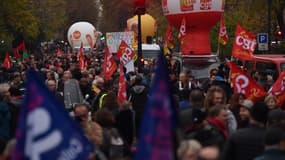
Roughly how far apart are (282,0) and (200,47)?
20.4 feet

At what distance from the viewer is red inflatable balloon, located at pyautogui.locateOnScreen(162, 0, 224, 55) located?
3309 cm

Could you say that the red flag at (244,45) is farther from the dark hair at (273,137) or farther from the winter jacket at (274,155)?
the winter jacket at (274,155)

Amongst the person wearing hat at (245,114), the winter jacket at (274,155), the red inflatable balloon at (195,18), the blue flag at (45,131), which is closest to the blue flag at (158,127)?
the blue flag at (45,131)

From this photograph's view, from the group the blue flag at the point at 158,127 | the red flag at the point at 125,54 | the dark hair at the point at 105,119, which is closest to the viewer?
the blue flag at the point at 158,127

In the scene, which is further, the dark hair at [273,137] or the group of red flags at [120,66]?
the group of red flags at [120,66]

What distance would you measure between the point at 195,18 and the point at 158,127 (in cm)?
2757

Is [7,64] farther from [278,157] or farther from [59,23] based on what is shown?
[59,23]

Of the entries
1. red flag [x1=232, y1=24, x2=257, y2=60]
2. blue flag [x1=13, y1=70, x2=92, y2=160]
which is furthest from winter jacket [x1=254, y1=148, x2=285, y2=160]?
red flag [x1=232, y1=24, x2=257, y2=60]

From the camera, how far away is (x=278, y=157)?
6.73 meters

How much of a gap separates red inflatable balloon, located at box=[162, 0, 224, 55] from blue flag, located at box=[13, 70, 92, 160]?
27.3m

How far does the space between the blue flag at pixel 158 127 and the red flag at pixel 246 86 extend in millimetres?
6622

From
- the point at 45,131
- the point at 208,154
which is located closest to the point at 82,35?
the point at 208,154

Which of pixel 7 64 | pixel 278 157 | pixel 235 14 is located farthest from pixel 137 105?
pixel 235 14

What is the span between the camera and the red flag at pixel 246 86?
12602 millimetres
